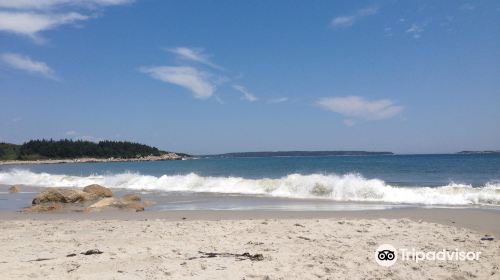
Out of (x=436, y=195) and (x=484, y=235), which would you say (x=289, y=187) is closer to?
(x=436, y=195)

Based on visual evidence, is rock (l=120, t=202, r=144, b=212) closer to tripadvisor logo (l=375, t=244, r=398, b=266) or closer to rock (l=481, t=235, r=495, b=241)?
tripadvisor logo (l=375, t=244, r=398, b=266)

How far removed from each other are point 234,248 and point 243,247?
0.59 feet

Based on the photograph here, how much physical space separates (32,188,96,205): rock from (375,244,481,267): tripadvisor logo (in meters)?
13.4

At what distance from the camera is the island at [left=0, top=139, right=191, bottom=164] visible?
144 metres

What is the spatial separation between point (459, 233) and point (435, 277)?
3.41 m

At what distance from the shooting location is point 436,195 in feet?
54.2

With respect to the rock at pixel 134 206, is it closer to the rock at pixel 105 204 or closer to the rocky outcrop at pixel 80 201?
the rocky outcrop at pixel 80 201

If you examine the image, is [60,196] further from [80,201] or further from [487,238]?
[487,238]

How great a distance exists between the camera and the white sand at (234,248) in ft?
20.0

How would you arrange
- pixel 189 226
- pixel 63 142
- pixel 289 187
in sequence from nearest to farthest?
pixel 189 226 < pixel 289 187 < pixel 63 142

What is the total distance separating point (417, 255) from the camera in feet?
22.6

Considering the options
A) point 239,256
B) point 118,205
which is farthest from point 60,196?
point 239,256

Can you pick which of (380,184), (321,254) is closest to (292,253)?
(321,254)

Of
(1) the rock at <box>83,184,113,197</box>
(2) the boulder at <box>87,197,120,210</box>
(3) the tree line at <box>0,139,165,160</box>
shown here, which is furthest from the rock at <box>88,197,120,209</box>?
(3) the tree line at <box>0,139,165,160</box>
